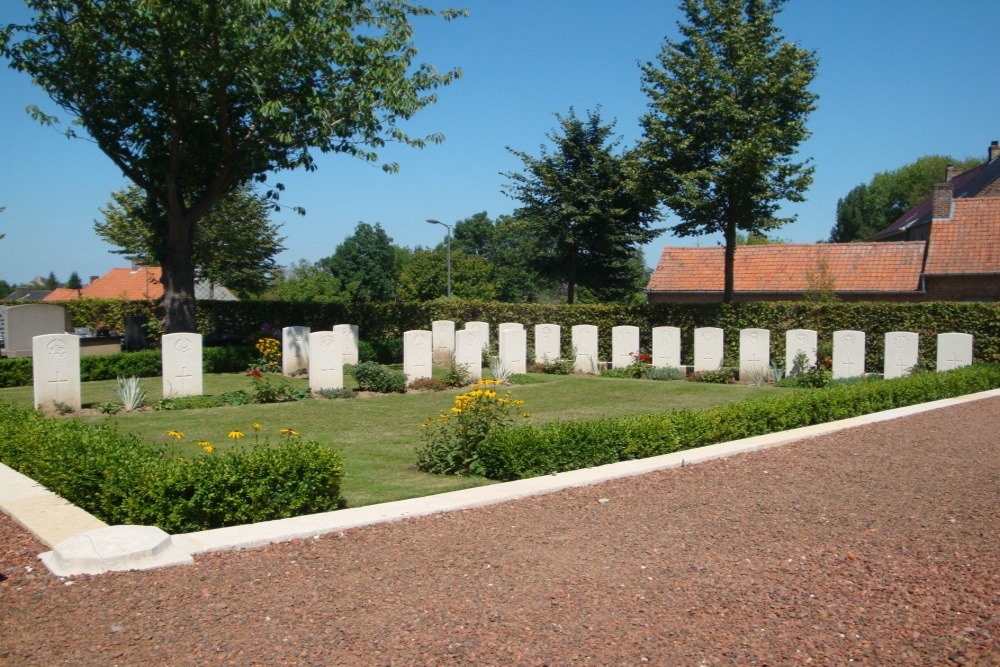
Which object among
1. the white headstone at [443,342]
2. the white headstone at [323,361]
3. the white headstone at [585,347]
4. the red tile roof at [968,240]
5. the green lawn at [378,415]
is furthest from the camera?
the red tile roof at [968,240]

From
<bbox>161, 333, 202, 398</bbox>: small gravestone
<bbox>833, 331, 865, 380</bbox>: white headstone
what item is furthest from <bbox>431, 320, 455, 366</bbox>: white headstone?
<bbox>833, 331, 865, 380</bbox>: white headstone

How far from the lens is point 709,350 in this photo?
20.1m

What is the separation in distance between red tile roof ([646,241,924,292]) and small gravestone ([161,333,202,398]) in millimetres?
24216

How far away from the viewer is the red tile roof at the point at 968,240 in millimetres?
28766

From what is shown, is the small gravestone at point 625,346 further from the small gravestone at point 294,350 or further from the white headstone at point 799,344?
the small gravestone at point 294,350

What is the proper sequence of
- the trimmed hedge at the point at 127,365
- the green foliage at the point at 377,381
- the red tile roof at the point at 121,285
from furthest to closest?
the red tile roof at the point at 121,285
the trimmed hedge at the point at 127,365
the green foliage at the point at 377,381

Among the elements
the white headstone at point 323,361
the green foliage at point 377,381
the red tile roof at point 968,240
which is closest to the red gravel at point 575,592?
the white headstone at point 323,361

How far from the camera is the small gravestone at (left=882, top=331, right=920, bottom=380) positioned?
1872 cm

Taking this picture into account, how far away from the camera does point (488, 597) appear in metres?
4.70

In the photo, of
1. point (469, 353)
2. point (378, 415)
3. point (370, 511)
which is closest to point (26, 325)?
point (469, 353)

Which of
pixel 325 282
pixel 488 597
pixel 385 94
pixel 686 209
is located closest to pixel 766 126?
pixel 686 209

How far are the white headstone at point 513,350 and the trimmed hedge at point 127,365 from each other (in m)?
7.06

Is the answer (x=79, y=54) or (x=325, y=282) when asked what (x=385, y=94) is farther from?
(x=325, y=282)

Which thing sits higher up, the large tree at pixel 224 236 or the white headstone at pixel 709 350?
the large tree at pixel 224 236
